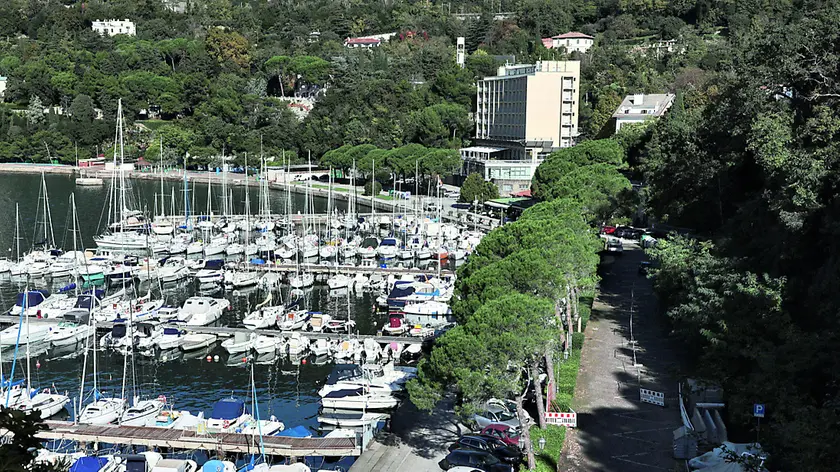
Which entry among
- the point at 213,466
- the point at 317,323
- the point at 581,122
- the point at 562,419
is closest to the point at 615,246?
the point at 317,323

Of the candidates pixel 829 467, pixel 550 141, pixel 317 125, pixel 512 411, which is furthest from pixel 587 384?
pixel 317 125

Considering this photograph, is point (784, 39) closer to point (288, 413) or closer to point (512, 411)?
point (512, 411)

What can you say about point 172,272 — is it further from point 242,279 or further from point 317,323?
point 317,323

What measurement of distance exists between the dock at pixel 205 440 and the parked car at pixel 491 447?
3033 millimetres

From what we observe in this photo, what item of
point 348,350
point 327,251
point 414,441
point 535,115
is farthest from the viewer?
point 535,115

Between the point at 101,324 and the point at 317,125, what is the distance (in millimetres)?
62152

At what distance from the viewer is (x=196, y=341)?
36719 mm

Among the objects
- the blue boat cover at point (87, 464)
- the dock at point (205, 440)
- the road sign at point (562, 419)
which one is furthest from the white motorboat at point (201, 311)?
the road sign at point (562, 419)

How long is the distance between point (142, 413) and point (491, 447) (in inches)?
449

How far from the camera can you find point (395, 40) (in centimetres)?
13038

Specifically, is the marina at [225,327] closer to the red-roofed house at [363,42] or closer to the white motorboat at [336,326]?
the white motorboat at [336,326]

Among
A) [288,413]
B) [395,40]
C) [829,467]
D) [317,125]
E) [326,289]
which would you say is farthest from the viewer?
[395,40]

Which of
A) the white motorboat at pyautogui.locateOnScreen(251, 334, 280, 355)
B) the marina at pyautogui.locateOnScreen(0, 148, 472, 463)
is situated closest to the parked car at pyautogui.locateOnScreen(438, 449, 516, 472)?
the marina at pyautogui.locateOnScreen(0, 148, 472, 463)

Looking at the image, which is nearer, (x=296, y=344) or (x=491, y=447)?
(x=491, y=447)
